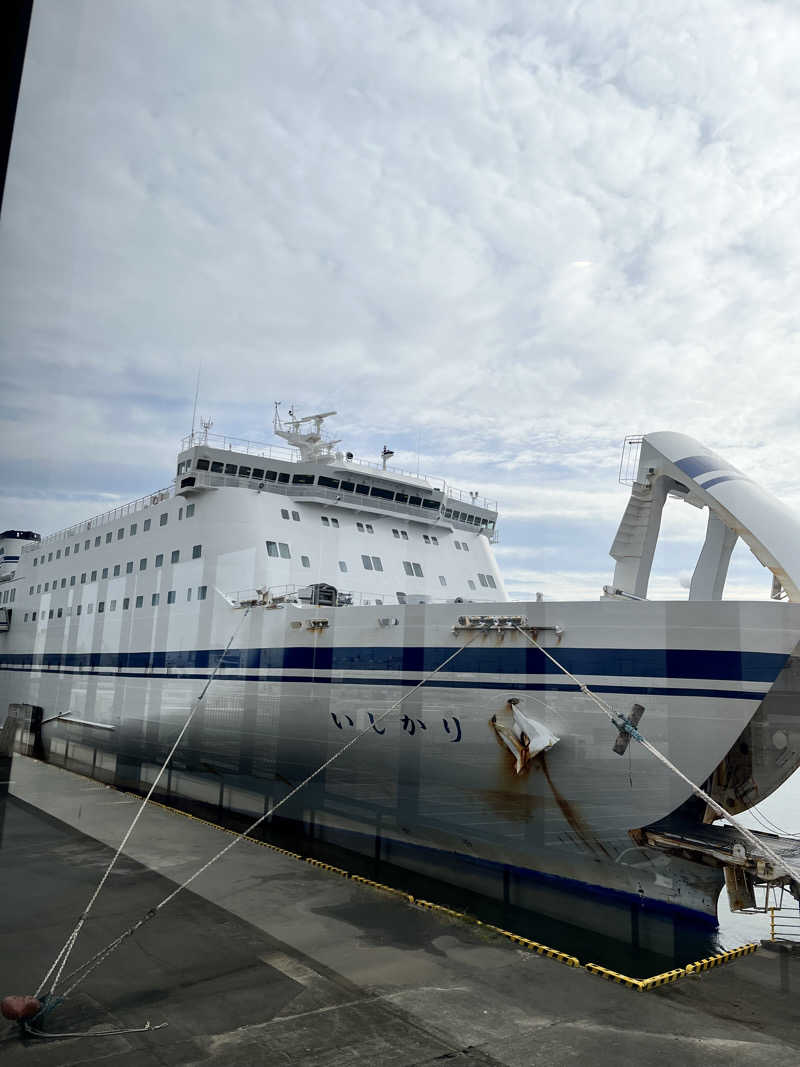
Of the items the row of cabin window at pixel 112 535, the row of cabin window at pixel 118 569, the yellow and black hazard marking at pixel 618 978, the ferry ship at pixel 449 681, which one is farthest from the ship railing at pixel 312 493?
the yellow and black hazard marking at pixel 618 978

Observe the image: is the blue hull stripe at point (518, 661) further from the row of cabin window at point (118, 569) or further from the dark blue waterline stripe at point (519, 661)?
the row of cabin window at point (118, 569)

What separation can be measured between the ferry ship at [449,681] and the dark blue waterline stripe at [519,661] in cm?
3

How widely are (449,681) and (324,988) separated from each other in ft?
14.8

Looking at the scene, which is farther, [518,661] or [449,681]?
[449,681]

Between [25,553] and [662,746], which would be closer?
[662,746]

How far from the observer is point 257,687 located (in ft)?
42.7

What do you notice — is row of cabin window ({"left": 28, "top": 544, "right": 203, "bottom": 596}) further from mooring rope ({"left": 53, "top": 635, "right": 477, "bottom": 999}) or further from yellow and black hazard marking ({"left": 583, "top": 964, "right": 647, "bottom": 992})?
yellow and black hazard marking ({"left": 583, "top": 964, "right": 647, "bottom": 992})

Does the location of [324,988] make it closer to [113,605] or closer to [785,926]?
[785,926]

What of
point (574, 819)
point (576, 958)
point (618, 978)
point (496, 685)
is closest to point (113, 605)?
point (496, 685)

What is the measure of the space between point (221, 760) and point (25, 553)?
15.6 m

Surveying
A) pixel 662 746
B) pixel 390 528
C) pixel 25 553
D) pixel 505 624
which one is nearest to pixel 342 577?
pixel 390 528

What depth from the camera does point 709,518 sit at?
1041 centimetres

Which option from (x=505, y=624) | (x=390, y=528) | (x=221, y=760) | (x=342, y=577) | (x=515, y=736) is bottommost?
(x=221, y=760)

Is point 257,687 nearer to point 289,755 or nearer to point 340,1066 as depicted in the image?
point 289,755
